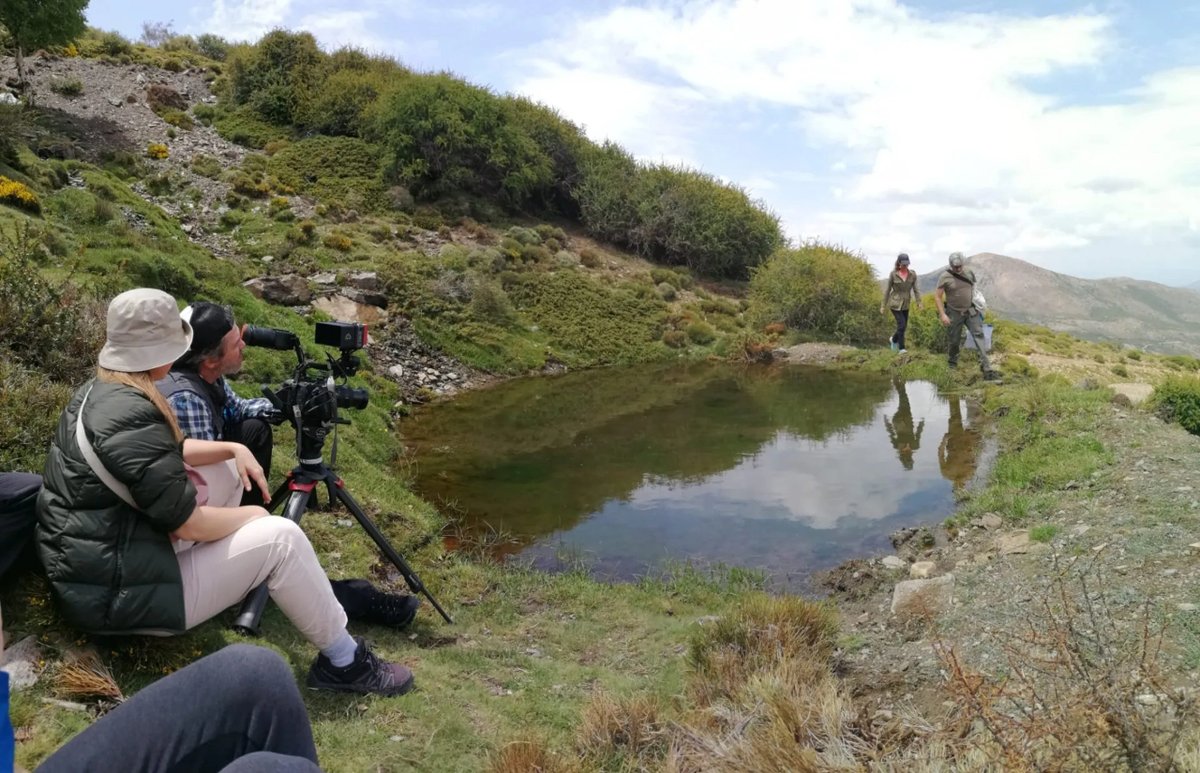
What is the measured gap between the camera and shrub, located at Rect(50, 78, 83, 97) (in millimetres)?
26953

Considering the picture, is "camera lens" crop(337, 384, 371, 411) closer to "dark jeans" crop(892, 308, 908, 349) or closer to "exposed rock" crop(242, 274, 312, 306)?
"exposed rock" crop(242, 274, 312, 306)

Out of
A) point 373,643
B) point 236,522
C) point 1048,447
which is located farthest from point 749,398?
point 236,522

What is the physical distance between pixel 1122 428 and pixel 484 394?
11058mm

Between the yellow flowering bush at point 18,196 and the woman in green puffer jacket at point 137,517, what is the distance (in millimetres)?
11799

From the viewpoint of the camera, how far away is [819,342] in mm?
20875

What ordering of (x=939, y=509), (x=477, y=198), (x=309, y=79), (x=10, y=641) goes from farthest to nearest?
(x=309, y=79) < (x=477, y=198) < (x=939, y=509) < (x=10, y=641)

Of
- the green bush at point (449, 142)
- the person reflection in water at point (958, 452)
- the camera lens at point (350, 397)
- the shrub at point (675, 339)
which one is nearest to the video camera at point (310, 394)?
the camera lens at point (350, 397)

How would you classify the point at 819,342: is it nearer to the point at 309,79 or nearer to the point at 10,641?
the point at 10,641

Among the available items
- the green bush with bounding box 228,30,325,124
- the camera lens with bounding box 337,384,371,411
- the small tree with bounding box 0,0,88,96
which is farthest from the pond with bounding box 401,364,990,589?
the green bush with bounding box 228,30,325,124

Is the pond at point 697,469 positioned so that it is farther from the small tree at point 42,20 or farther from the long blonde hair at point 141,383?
the small tree at point 42,20

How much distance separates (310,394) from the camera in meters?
4.24

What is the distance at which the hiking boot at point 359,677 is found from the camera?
370cm

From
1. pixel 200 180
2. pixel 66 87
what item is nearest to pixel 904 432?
pixel 200 180

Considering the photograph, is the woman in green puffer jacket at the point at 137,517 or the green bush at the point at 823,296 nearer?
the woman in green puffer jacket at the point at 137,517
